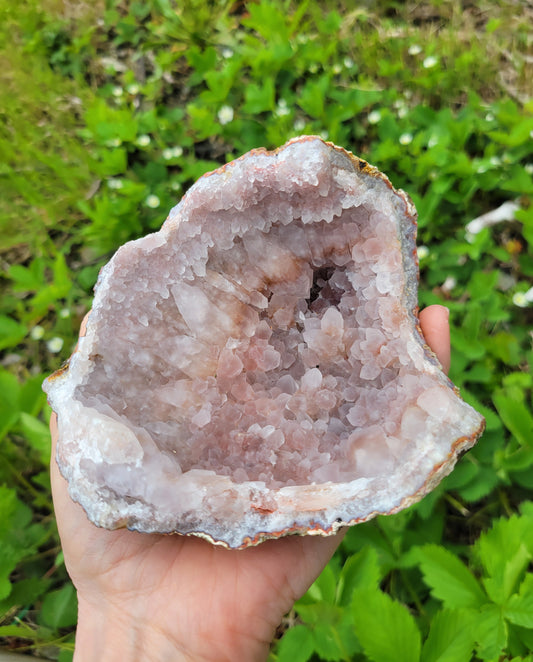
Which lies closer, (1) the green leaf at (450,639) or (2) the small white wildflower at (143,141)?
(1) the green leaf at (450,639)

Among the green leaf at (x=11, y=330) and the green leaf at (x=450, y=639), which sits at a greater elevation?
the green leaf at (x=450, y=639)

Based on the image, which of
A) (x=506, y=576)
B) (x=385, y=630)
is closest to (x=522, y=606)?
(x=506, y=576)

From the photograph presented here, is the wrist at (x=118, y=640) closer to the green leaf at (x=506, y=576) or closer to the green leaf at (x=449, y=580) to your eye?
the green leaf at (x=449, y=580)

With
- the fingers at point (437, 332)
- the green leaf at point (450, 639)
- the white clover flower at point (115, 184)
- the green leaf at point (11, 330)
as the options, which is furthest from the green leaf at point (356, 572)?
the white clover flower at point (115, 184)

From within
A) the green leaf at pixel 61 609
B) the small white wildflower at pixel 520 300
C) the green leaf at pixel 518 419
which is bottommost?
the green leaf at pixel 61 609

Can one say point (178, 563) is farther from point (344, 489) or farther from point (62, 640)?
point (62, 640)

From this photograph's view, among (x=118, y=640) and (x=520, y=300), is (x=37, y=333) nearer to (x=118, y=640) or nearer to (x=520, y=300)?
(x=118, y=640)

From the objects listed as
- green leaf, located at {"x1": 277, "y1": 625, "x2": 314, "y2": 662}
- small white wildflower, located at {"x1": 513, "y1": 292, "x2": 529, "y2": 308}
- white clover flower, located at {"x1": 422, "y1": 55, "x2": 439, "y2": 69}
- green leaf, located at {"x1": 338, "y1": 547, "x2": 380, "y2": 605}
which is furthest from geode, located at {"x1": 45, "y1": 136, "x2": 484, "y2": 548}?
white clover flower, located at {"x1": 422, "y1": 55, "x2": 439, "y2": 69}
